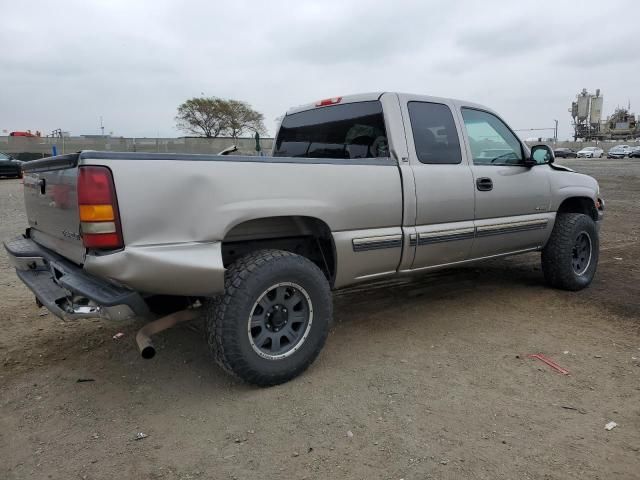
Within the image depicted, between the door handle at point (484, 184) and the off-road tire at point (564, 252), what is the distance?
1.26 meters

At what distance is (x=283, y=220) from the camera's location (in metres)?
3.29

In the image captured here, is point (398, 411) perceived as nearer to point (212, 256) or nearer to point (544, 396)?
point (544, 396)

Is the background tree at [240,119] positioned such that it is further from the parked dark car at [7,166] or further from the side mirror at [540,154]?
the side mirror at [540,154]

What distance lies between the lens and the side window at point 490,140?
430 centimetres

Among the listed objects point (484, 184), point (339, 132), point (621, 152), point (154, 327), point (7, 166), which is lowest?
point (154, 327)

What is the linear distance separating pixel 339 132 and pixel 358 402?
7.29ft

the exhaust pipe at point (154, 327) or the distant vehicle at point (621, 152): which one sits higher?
the distant vehicle at point (621, 152)

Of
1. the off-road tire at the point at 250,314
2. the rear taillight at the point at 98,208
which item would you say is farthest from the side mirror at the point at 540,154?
the rear taillight at the point at 98,208

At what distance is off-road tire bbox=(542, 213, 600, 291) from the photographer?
16.2 ft

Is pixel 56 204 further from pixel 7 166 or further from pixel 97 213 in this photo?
pixel 7 166

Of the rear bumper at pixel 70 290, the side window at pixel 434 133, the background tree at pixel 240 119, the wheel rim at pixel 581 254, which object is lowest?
the wheel rim at pixel 581 254

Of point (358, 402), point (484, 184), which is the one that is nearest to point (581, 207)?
point (484, 184)

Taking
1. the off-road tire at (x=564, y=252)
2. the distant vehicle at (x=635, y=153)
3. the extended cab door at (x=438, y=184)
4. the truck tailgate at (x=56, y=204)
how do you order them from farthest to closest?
the distant vehicle at (x=635, y=153), the off-road tire at (x=564, y=252), the extended cab door at (x=438, y=184), the truck tailgate at (x=56, y=204)

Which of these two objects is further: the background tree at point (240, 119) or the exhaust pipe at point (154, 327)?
the background tree at point (240, 119)
